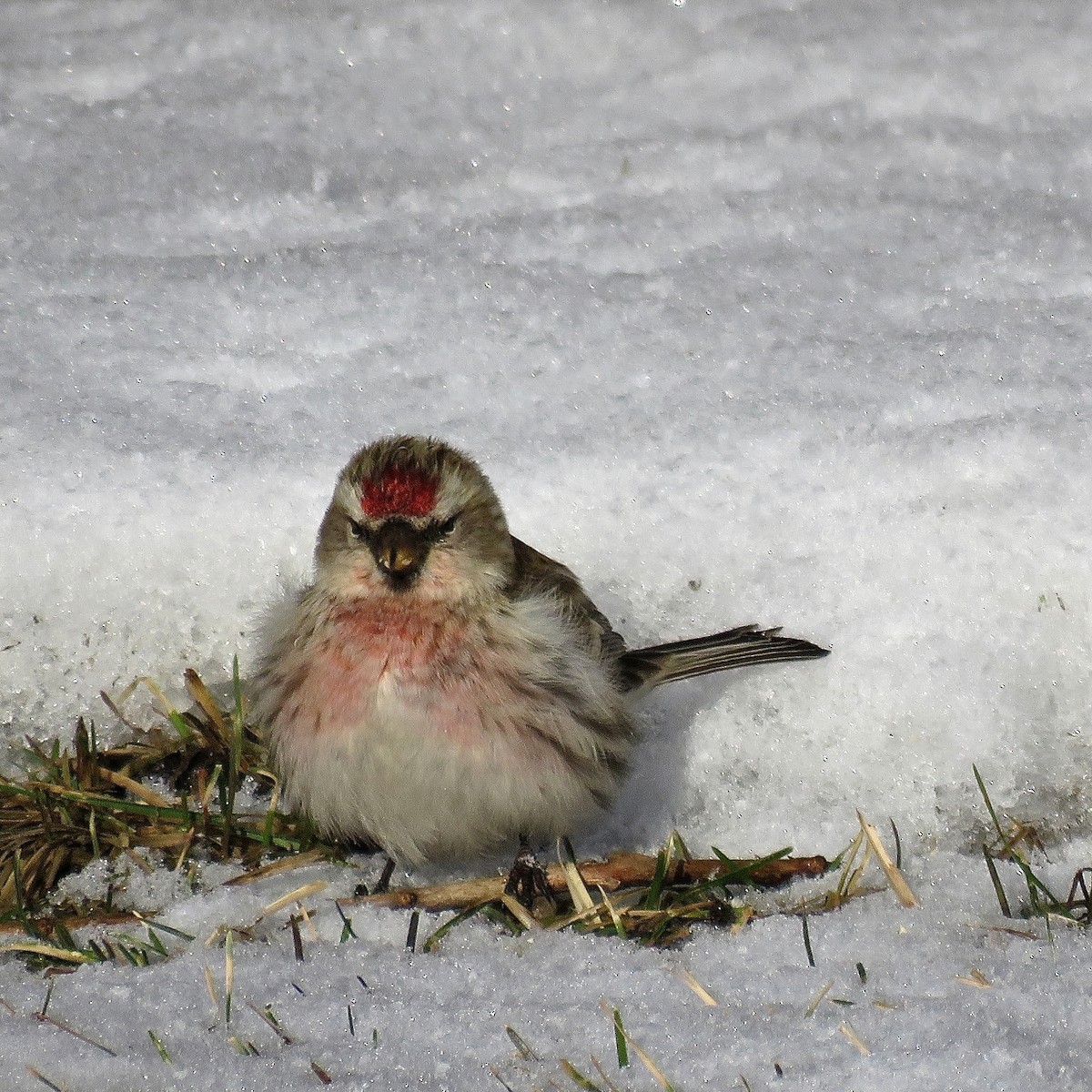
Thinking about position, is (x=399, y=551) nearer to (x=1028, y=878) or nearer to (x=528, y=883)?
(x=528, y=883)

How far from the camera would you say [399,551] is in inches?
134

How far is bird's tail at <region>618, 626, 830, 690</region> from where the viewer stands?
3848mm

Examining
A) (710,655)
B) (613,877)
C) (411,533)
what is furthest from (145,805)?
(710,655)

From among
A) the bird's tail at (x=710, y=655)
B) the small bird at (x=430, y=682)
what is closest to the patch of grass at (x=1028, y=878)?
the bird's tail at (x=710, y=655)

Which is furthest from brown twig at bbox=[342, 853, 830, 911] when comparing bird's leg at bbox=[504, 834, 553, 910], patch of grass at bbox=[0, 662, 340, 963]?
patch of grass at bbox=[0, 662, 340, 963]

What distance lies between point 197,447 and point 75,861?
143cm

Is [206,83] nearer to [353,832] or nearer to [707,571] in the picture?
[707,571]

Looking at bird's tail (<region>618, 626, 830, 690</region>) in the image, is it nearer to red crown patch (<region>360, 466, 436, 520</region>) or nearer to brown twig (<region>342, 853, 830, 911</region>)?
brown twig (<region>342, 853, 830, 911</region>)

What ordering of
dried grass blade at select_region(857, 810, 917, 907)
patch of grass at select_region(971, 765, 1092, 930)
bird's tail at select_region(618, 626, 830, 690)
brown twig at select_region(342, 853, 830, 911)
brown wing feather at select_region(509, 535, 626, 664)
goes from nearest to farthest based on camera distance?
patch of grass at select_region(971, 765, 1092, 930) → dried grass blade at select_region(857, 810, 917, 907) → brown twig at select_region(342, 853, 830, 911) → brown wing feather at select_region(509, 535, 626, 664) → bird's tail at select_region(618, 626, 830, 690)

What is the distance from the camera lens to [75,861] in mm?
3520

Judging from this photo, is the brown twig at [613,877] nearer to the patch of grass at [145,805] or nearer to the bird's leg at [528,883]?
the bird's leg at [528,883]

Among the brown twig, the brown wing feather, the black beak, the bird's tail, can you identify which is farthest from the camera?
the bird's tail

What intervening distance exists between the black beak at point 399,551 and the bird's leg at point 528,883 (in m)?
0.74

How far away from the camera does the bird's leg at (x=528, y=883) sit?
128 inches
